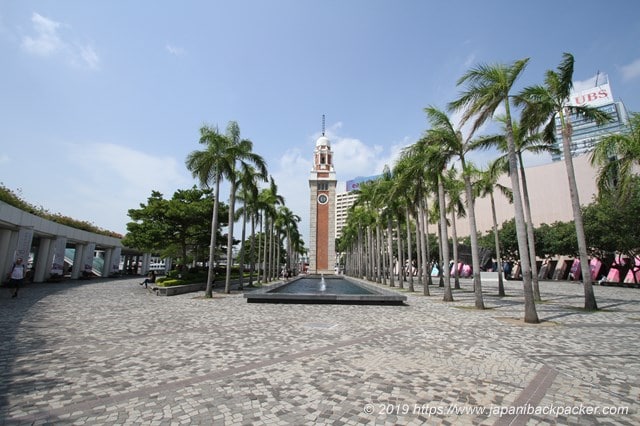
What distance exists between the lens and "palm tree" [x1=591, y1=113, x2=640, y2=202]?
39.3 ft

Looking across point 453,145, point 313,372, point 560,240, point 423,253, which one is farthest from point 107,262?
point 560,240

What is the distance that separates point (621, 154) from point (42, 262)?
126ft

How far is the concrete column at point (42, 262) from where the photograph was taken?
2799cm

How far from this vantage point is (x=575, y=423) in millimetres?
3973

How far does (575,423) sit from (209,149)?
19.7 metres

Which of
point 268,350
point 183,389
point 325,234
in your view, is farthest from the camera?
point 325,234

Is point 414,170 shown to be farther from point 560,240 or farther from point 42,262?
point 560,240

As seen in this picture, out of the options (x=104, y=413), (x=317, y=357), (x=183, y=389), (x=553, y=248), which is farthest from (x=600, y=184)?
(x=553, y=248)

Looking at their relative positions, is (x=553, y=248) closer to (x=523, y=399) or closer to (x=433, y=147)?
(x=433, y=147)

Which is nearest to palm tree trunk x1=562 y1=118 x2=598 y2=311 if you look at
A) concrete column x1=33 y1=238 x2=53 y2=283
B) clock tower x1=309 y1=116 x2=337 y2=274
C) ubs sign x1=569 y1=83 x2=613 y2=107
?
concrete column x1=33 y1=238 x2=53 y2=283

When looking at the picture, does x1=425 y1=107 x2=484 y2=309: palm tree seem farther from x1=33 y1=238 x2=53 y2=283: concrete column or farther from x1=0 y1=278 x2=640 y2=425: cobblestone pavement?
x1=33 y1=238 x2=53 y2=283: concrete column

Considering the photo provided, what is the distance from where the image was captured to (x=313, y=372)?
573 cm

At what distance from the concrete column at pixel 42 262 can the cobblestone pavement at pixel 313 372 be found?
72.5 ft

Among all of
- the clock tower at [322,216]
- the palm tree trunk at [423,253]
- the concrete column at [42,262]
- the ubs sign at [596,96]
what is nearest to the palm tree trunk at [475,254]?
the palm tree trunk at [423,253]
